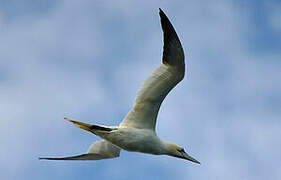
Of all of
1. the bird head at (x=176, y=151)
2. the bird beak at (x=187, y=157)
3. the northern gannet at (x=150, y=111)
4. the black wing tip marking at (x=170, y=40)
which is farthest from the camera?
the bird beak at (x=187, y=157)

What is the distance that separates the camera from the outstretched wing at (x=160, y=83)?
49.8 feet

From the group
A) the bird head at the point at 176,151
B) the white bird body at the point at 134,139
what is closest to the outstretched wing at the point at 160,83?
the white bird body at the point at 134,139

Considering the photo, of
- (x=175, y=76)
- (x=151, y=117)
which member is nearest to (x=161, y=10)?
(x=175, y=76)

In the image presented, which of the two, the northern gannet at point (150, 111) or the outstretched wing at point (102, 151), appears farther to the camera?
the outstretched wing at point (102, 151)

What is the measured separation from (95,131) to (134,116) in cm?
118

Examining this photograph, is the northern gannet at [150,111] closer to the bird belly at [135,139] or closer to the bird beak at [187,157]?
the bird belly at [135,139]

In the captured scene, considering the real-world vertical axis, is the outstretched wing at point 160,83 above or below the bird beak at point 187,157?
above

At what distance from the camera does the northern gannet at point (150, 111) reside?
1522 centimetres

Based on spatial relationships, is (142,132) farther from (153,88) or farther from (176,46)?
(176,46)

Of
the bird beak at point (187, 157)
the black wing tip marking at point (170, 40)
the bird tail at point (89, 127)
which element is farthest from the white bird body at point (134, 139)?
the black wing tip marking at point (170, 40)

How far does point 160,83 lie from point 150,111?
94cm

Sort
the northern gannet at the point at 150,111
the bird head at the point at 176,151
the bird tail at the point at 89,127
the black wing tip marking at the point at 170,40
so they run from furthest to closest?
the bird head at the point at 176,151 → the bird tail at the point at 89,127 → the northern gannet at the point at 150,111 → the black wing tip marking at the point at 170,40

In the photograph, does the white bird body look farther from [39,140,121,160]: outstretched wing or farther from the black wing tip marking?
the black wing tip marking

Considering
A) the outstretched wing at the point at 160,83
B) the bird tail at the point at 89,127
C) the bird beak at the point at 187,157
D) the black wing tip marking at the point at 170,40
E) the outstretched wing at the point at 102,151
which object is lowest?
the outstretched wing at the point at 102,151
